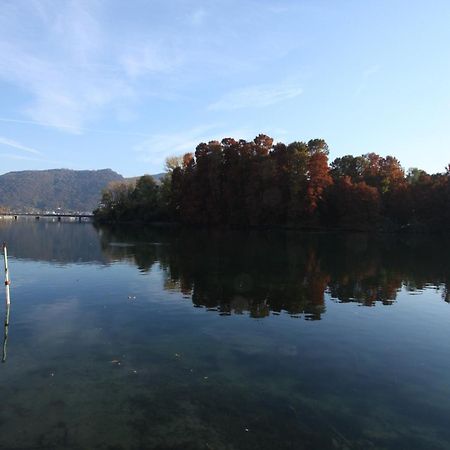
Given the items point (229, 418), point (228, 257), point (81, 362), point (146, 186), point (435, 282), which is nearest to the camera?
point (229, 418)

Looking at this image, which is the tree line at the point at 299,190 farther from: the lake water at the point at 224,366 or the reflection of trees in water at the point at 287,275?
the lake water at the point at 224,366

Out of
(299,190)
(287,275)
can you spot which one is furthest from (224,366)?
(299,190)

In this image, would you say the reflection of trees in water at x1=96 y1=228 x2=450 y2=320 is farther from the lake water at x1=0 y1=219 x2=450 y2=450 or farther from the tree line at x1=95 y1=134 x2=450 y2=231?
the tree line at x1=95 y1=134 x2=450 y2=231

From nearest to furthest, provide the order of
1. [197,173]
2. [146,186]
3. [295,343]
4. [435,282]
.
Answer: [295,343], [435,282], [197,173], [146,186]

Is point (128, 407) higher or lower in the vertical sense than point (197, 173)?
lower

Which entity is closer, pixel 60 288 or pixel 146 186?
pixel 60 288

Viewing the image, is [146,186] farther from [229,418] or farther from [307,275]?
[229,418]

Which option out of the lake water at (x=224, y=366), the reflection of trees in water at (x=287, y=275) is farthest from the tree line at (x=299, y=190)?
the lake water at (x=224, y=366)

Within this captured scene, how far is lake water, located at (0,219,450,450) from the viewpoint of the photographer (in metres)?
9.34

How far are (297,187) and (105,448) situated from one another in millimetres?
83742

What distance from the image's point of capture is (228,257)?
42.0 meters

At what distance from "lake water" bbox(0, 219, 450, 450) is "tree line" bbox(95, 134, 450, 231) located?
6443 centimetres

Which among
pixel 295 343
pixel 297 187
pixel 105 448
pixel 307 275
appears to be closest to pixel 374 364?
pixel 295 343

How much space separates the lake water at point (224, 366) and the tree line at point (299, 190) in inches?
2537
